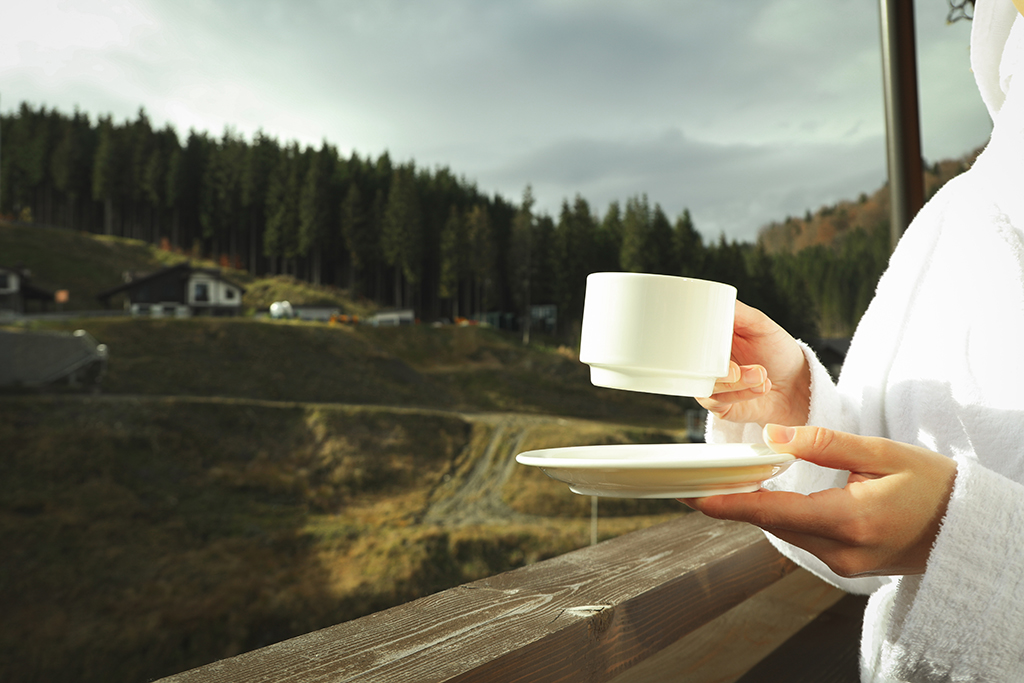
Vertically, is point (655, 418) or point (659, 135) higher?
point (659, 135)

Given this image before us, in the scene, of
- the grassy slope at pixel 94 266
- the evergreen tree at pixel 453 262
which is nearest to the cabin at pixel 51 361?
the grassy slope at pixel 94 266

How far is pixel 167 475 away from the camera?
1220 centimetres

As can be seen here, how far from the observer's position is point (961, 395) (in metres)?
0.44

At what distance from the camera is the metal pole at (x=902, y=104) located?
3.85ft

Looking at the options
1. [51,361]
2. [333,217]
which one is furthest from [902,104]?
[333,217]

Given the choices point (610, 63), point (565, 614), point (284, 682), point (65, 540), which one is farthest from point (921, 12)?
point (610, 63)

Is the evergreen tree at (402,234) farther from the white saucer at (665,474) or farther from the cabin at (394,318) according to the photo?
the white saucer at (665,474)

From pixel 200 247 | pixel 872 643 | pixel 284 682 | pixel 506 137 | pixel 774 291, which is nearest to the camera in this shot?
pixel 284 682

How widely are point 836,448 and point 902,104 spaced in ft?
3.90

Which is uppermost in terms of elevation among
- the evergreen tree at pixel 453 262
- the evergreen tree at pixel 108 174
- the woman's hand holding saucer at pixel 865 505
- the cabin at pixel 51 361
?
the evergreen tree at pixel 108 174

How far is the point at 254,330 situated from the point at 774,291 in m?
12.2

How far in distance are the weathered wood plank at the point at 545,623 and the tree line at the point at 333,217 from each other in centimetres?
1390

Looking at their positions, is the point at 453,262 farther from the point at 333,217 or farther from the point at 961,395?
the point at 961,395

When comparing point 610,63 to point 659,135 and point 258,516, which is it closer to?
point 659,135
